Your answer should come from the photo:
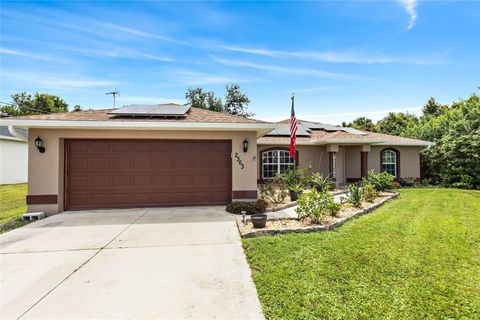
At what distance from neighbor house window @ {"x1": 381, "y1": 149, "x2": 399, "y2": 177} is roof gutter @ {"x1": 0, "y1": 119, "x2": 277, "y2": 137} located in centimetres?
1107

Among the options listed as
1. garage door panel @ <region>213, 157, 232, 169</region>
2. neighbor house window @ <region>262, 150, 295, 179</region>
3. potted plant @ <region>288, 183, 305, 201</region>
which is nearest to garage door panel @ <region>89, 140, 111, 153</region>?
garage door panel @ <region>213, 157, 232, 169</region>

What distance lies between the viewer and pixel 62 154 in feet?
25.9

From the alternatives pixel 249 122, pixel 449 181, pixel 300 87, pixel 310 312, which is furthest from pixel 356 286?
pixel 449 181

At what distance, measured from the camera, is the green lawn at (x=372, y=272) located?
2838 mm

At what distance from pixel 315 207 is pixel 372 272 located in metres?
2.58

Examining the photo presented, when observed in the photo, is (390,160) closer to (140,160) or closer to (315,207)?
(315,207)

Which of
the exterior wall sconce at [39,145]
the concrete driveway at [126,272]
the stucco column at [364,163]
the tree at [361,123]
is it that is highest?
the tree at [361,123]

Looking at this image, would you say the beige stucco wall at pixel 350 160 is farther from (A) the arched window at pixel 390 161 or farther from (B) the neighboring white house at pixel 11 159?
(B) the neighboring white house at pixel 11 159

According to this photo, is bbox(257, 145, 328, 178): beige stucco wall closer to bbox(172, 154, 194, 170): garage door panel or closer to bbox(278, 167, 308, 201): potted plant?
bbox(278, 167, 308, 201): potted plant

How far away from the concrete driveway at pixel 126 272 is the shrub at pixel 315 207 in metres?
1.91

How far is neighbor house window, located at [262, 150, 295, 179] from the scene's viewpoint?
1405 cm

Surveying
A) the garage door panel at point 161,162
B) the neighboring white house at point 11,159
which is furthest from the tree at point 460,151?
the neighboring white house at point 11,159

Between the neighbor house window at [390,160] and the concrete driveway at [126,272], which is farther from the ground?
the neighbor house window at [390,160]

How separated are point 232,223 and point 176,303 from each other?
11.6 ft
